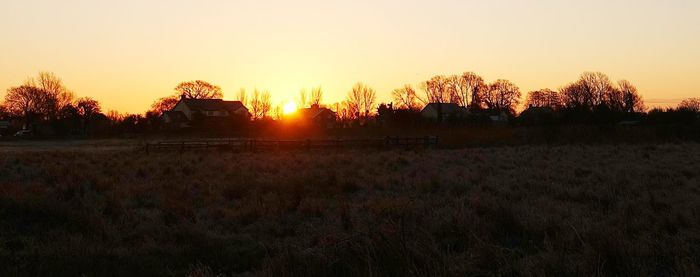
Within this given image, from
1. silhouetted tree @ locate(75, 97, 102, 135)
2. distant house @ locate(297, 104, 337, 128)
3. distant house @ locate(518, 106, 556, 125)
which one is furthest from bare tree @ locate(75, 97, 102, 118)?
distant house @ locate(518, 106, 556, 125)

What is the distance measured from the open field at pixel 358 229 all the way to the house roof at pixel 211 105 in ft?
317

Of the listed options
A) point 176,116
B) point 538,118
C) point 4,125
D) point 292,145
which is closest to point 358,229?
point 292,145

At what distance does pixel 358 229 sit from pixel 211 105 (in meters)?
107

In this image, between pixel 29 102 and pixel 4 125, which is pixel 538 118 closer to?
pixel 29 102

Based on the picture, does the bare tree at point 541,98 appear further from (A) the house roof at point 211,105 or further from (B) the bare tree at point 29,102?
(B) the bare tree at point 29,102

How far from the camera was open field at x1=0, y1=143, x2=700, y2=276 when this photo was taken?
569 cm

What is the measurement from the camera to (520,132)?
169ft

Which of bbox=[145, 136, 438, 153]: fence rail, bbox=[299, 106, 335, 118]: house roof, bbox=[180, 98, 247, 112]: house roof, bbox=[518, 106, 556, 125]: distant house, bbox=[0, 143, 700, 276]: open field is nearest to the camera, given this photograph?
bbox=[0, 143, 700, 276]: open field

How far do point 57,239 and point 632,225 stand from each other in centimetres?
730

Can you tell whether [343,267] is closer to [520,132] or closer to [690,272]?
[690,272]

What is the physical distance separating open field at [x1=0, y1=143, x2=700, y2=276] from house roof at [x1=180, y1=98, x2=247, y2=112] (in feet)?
317

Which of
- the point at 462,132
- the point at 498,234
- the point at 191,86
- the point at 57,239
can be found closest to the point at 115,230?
the point at 57,239

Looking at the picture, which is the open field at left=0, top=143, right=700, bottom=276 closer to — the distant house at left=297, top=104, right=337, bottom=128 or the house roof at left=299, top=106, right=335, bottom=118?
the distant house at left=297, top=104, right=337, bottom=128

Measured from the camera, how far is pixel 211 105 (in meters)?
112
